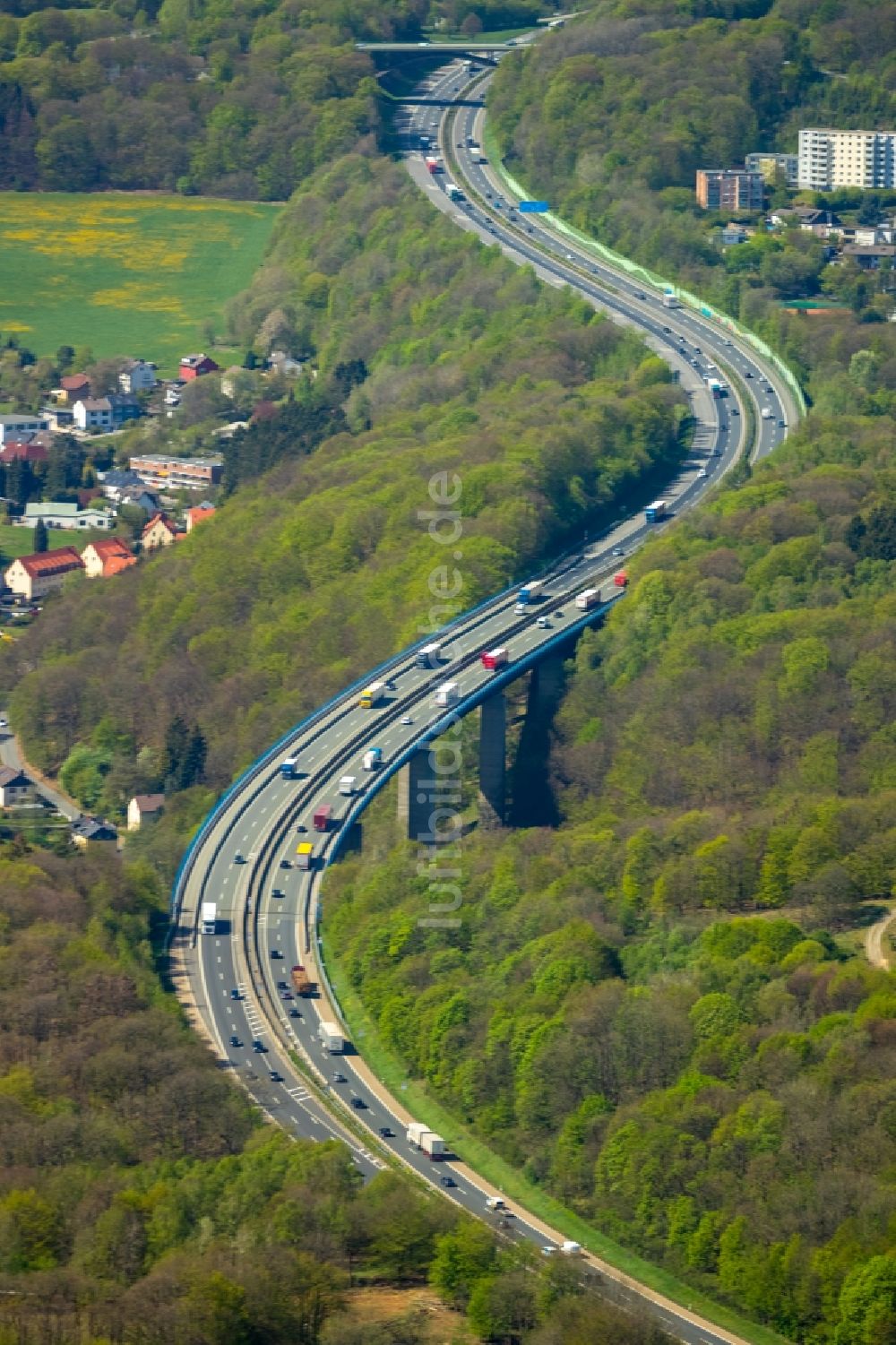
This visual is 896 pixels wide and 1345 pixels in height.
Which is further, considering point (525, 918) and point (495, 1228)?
point (525, 918)

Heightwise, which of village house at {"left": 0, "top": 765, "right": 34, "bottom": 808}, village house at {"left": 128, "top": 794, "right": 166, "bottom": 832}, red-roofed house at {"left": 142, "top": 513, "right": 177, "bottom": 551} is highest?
red-roofed house at {"left": 142, "top": 513, "right": 177, "bottom": 551}

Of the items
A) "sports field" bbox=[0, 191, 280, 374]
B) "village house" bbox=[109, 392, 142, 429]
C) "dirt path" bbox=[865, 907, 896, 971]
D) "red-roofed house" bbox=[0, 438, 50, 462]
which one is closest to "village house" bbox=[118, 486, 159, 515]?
"red-roofed house" bbox=[0, 438, 50, 462]

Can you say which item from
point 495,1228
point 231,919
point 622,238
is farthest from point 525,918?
point 622,238

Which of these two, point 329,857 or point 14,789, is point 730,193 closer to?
point 14,789

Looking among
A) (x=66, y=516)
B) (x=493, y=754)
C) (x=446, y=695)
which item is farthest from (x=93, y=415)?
(x=446, y=695)

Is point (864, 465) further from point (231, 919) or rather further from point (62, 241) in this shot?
point (62, 241)

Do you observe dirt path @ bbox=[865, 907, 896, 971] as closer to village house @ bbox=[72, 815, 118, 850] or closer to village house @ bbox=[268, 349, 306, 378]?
village house @ bbox=[72, 815, 118, 850]
